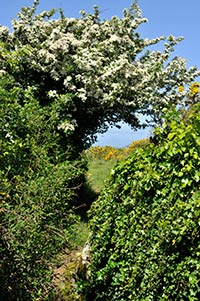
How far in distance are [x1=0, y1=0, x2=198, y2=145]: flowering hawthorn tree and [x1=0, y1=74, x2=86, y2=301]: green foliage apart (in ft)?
5.65

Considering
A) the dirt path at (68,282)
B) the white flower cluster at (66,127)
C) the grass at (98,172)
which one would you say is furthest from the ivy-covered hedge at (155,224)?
the grass at (98,172)

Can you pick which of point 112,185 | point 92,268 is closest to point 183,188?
point 112,185

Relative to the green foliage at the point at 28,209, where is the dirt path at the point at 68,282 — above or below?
below

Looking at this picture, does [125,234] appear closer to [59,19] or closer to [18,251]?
[18,251]

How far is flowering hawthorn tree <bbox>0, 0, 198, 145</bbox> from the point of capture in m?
9.55

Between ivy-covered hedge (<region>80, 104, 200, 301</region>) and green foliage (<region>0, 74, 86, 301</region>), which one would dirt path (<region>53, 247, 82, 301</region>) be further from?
ivy-covered hedge (<region>80, 104, 200, 301</region>)

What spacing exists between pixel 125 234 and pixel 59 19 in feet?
21.2

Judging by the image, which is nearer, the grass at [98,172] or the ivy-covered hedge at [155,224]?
the ivy-covered hedge at [155,224]

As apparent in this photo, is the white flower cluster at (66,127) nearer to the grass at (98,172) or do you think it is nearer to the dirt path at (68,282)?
Result: the grass at (98,172)

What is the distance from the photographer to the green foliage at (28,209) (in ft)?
17.0

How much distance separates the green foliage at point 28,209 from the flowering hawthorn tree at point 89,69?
1.72m

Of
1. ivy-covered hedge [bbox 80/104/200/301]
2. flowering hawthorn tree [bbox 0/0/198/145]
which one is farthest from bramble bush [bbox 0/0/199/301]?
ivy-covered hedge [bbox 80/104/200/301]

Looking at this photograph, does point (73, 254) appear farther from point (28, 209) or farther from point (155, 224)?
point (155, 224)

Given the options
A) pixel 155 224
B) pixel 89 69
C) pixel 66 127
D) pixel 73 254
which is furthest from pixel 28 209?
pixel 89 69
